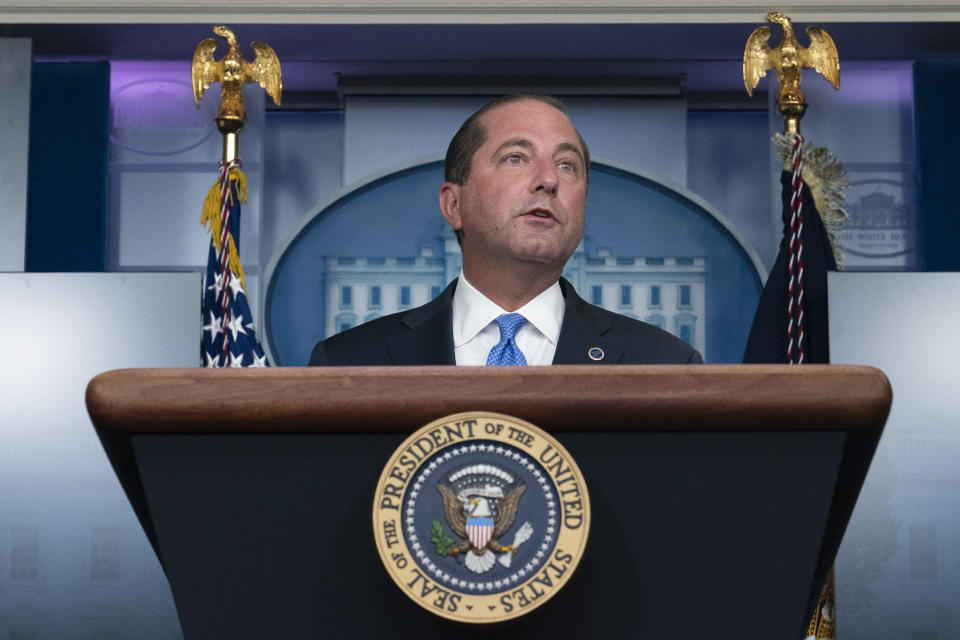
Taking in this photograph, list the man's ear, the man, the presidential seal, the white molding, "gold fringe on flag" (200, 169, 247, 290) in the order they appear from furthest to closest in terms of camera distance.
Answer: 1. the white molding
2. "gold fringe on flag" (200, 169, 247, 290)
3. the man's ear
4. the man
5. the presidential seal

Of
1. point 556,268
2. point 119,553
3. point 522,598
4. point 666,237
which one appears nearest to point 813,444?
point 522,598

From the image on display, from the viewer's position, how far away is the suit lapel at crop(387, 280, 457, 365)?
1371mm

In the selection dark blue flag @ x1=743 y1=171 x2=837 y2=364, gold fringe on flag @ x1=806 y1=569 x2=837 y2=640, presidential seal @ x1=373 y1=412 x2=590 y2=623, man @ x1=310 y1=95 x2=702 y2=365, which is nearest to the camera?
presidential seal @ x1=373 y1=412 x2=590 y2=623

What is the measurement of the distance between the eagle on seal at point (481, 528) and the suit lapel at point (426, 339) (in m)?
0.73

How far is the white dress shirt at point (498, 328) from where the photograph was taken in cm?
139

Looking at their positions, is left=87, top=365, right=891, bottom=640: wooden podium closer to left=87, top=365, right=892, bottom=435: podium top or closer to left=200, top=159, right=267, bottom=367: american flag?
left=87, top=365, right=892, bottom=435: podium top

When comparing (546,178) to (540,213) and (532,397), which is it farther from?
(532,397)

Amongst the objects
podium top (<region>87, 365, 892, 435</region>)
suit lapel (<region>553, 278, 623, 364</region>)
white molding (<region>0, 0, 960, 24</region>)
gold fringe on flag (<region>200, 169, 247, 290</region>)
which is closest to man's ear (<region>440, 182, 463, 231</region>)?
suit lapel (<region>553, 278, 623, 364</region>)

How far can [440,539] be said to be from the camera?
623 millimetres

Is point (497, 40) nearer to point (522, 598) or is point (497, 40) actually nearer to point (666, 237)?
point (666, 237)

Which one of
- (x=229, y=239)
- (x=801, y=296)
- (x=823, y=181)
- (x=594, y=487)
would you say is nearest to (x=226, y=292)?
(x=229, y=239)

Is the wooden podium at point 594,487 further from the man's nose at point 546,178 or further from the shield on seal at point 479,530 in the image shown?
the man's nose at point 546,178

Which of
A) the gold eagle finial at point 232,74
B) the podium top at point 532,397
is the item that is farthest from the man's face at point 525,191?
the gold eagle finial at point 232,74

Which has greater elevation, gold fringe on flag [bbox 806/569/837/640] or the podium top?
the podium top
